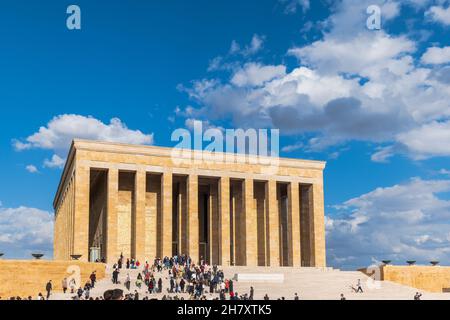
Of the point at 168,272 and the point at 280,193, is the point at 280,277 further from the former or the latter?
the point at 280,193

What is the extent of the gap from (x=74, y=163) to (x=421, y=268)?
27.3 metres

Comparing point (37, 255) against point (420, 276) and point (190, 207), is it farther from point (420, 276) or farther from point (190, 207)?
point (420, 276)

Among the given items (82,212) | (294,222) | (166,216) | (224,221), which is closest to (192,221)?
(166,216)

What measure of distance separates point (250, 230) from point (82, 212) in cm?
1399

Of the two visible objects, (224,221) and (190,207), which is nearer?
(190,207)

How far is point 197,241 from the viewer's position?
46.8 meters

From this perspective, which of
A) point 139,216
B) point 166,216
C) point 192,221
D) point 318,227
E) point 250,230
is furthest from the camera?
Result: point 318,227

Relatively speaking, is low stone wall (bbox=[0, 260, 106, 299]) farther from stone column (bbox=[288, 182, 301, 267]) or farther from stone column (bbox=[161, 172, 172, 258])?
stone column (bbox=[288, 182, 301, 267])

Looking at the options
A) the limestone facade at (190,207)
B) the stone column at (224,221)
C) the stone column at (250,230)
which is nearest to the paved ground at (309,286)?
the stone column at (224,221)

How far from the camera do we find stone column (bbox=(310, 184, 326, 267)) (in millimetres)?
50938

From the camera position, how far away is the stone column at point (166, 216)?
150 ft

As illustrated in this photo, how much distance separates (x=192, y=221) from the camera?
153 feet
